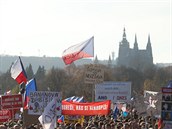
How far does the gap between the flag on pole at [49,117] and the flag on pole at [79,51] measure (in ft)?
23.7

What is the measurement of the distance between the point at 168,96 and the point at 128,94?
11.8 m

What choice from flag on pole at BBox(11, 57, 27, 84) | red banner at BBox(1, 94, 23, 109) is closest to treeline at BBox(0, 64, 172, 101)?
flag on pole at BBox(11, 57, 27, 84)

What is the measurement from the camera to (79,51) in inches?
914

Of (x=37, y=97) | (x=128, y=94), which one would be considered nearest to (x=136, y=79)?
(x=128, y=94)

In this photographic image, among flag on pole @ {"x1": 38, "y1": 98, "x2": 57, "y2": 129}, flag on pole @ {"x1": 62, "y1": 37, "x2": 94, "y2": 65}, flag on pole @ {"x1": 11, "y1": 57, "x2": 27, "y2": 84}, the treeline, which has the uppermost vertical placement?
flag on pole @ {"x1": 62, "y1": 37, "x2": 94, "y2": 65}

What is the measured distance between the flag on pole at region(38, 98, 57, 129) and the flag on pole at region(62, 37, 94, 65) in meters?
7.22

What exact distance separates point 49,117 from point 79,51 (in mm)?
8378

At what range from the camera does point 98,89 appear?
81.0 ft

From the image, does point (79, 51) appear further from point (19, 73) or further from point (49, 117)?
point (49, 117)

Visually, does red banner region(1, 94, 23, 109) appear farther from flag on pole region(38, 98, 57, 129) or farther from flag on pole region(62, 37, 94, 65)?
flag on pole region(38, 98, 57, 129)

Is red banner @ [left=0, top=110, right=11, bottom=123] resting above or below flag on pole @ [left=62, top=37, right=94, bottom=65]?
below

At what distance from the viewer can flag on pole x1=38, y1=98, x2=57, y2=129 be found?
14.8 metres

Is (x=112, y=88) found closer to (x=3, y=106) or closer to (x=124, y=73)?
(x=3, y=106)

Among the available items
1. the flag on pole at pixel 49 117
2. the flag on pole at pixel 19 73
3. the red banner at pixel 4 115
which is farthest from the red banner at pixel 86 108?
the flag on pole at pixel 19 73
